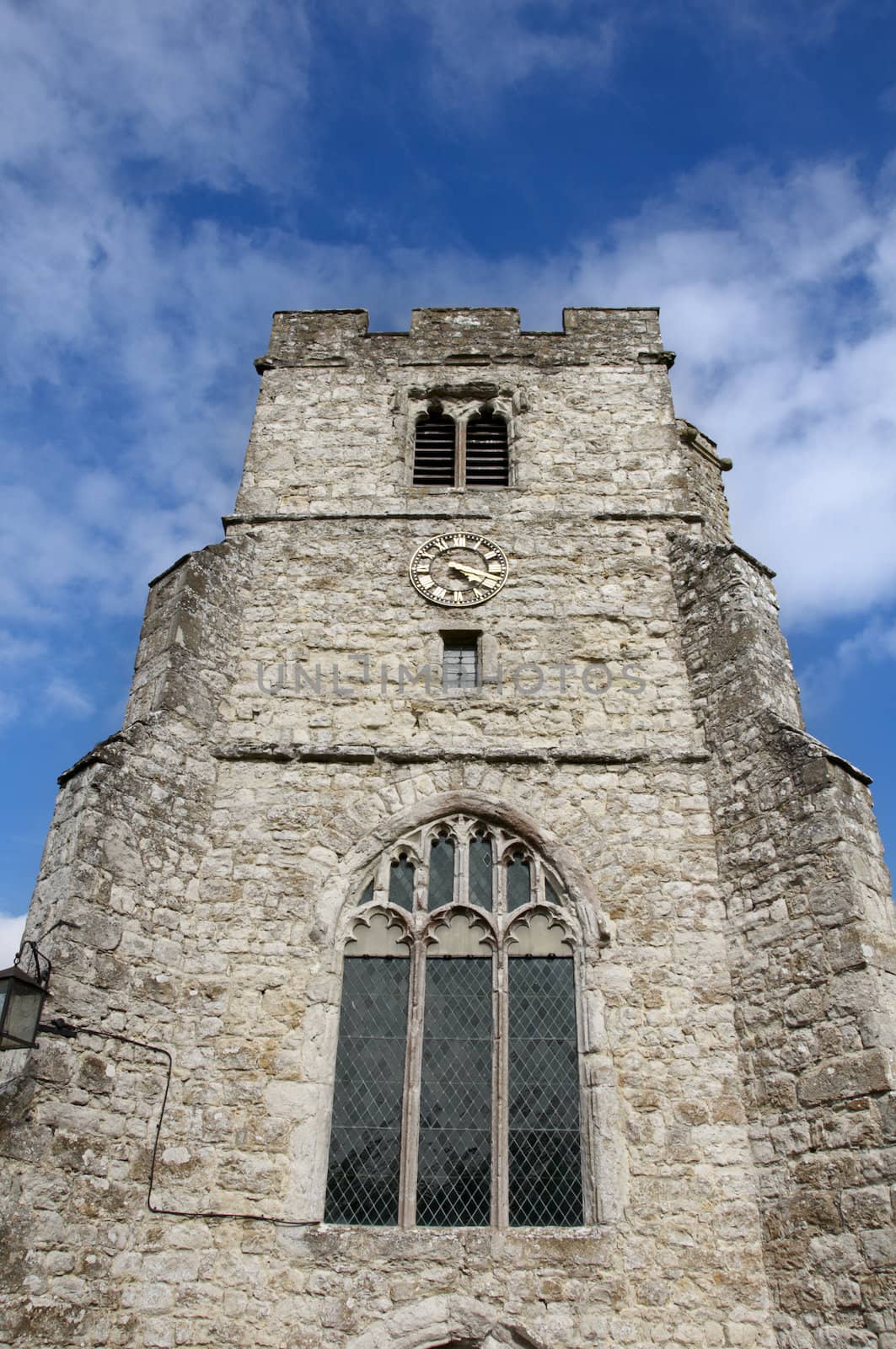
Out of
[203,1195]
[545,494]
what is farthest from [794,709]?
[203,1195]

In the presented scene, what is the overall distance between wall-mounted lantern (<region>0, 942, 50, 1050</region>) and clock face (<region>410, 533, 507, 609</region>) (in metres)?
4.92

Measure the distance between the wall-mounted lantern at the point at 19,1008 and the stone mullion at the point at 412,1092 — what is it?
248 cm

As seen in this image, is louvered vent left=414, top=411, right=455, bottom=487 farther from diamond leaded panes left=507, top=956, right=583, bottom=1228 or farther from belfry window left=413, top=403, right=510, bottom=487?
diamond leaded panes left=507, top=956, right=583, bottom=1228

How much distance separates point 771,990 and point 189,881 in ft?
13.8

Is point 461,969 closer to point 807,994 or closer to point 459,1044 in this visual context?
point 459,1044

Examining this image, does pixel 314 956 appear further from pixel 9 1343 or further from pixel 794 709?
pixel 794 709

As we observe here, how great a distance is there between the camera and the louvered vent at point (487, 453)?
38.2 feet

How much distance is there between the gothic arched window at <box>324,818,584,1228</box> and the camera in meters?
7.27

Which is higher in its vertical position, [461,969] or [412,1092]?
[461,969]

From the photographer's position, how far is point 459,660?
994 cm

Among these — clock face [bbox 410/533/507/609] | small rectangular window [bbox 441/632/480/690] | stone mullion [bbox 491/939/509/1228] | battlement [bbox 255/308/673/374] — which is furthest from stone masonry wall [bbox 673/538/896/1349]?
battlement [bbox 255/308/673/374]

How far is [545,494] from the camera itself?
11.1m

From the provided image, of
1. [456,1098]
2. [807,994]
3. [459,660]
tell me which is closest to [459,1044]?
[456,1098]

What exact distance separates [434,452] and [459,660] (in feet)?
9.77
